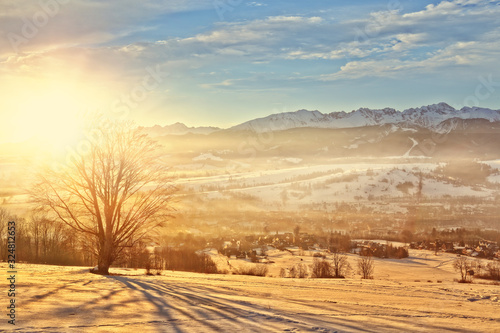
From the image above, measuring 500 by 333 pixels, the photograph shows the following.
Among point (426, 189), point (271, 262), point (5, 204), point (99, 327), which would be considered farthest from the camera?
point (426, 189)

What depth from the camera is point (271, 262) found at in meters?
55.8

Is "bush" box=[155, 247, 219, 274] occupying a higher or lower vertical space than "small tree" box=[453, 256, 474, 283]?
higher

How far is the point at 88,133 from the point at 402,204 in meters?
162

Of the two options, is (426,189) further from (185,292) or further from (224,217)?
(185,292)

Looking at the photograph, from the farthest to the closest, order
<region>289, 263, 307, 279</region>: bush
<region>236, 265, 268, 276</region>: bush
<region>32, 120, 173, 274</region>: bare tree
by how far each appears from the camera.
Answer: <region>289, 263, 307, 279</region>: bush < <region>236, 265, 268, 276</region>: bush < <region>32, 120, 173, 274</region>: bare tree

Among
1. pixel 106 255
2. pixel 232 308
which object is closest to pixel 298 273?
pixel 106 255

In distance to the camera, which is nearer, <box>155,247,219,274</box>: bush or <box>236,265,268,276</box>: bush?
<box>236,265,268,276</box>: bush

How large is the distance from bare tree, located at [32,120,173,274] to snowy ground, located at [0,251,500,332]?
340cm

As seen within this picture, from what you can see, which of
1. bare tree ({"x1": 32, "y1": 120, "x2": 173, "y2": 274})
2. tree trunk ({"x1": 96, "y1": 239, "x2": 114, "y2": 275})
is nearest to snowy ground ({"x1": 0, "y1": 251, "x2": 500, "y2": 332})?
tree trunk ({"x1": 96, "y1": 239, "x2": 114, "y2": 275})

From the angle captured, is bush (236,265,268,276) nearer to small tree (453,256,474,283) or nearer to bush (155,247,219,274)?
bush (155,247,219,274)

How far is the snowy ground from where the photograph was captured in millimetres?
8367

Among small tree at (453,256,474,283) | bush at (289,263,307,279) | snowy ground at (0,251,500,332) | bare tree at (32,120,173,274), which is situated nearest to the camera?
snowy ground at (0,251,500,332)

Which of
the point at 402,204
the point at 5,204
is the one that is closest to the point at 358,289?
the point at 5,204

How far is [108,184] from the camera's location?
60.3 ft
